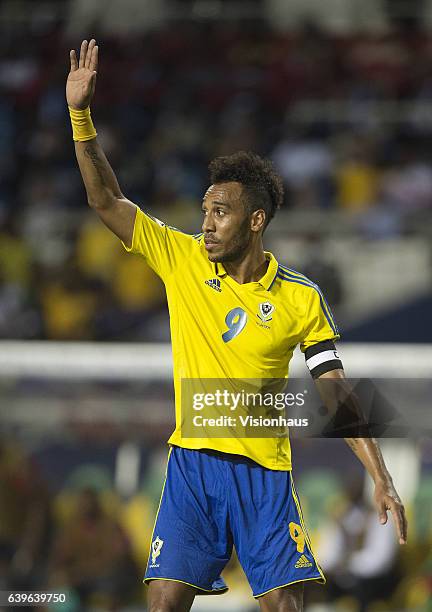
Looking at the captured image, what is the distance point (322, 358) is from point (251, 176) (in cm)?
85

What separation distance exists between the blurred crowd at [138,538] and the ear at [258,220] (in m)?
4.29

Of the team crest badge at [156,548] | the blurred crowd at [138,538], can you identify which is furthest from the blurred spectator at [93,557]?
the team crest badge at [156,548]

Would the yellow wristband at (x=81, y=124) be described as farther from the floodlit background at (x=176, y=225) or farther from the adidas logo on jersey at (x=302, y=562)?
the floodlit background at (x=176, y=225)

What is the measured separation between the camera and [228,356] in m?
5.12

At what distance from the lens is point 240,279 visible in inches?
209

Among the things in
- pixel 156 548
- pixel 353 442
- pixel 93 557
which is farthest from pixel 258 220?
pixel 93 557

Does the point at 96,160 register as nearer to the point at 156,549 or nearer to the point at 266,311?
the point at 266,311

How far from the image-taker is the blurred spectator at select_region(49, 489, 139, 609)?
9.27 m

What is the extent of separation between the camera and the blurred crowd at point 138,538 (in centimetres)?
920

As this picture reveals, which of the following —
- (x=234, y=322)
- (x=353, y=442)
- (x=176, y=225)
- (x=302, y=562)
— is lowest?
(x=302, y=562)

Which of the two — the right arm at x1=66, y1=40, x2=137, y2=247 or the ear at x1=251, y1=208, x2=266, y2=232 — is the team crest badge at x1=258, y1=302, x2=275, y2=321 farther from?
the right arm at x1=66, y1=40, x2=137, y2=247

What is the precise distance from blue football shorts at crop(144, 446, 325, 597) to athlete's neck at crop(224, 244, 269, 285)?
783 millimetres

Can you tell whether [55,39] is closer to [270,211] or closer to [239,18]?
[239,18]

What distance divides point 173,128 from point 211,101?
668 millimetres
